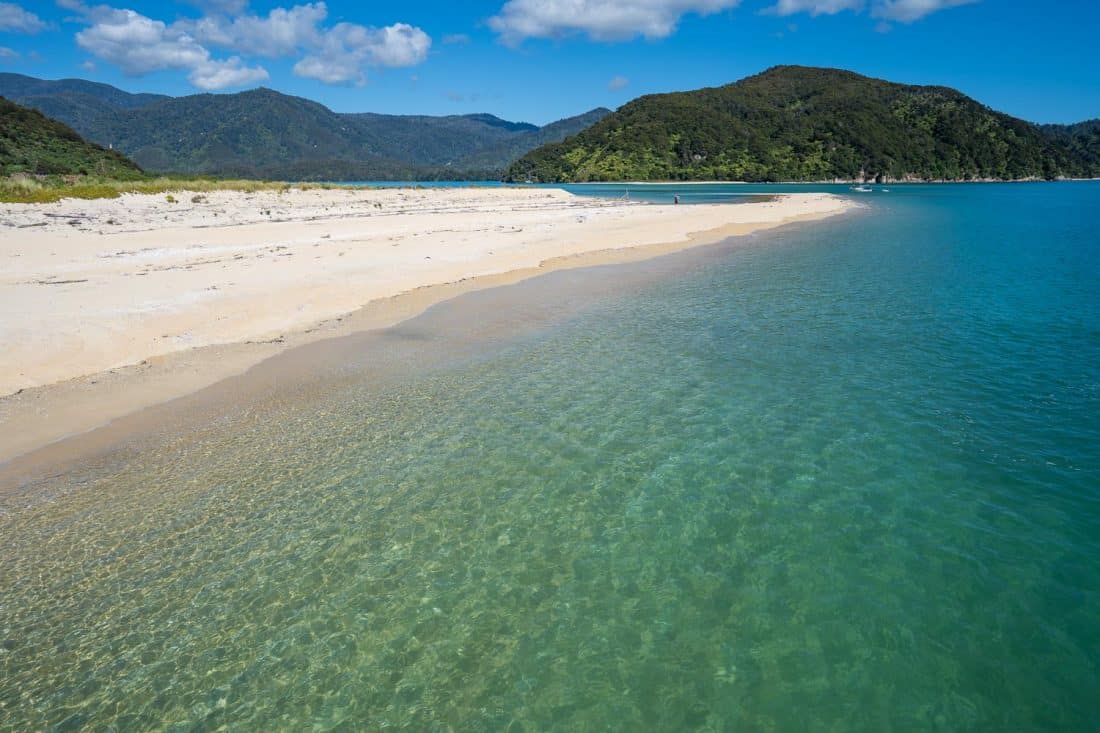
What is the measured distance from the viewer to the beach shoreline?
12367 millimetres

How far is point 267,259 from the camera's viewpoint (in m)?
24.4

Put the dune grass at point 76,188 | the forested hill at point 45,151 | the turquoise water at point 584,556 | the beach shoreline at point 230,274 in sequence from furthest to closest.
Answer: the forested hill at point 45,151, the dune grass at point 76,188, the beach shoreline at point 230,274, the turquoise water at point 584,556

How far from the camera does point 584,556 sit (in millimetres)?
7262

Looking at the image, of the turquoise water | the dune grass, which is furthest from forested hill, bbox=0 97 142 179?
the turquoise water

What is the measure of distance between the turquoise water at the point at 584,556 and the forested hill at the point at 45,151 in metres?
58.9

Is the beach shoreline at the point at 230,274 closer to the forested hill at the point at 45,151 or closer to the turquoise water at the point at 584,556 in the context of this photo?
the turquoise water at the point at 584,556

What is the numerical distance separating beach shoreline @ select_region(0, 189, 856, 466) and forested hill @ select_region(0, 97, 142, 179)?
23.1 m

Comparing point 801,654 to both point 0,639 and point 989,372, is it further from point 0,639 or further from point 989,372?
point 989,372

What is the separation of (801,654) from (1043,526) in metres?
4.53

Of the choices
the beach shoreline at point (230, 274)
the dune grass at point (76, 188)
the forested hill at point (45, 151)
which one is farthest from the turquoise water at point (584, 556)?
the forested hill at point (45, 151)

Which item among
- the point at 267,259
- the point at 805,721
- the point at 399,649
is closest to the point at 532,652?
the point at 399,649

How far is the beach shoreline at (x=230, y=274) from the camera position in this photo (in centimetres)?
1237

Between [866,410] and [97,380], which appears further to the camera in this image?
[97,380]

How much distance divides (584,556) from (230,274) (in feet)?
63.5
